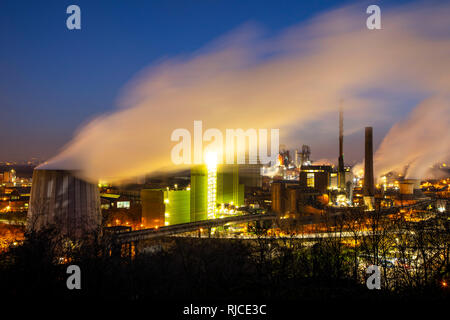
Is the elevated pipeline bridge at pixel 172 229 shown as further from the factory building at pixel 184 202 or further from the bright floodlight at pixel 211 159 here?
the bright floodlight at pixel 211 159

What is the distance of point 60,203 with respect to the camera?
9.36 metres

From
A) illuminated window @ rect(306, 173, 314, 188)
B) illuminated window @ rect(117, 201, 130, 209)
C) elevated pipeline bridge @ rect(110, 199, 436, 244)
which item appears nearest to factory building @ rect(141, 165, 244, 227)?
elevated pipeline bridge @ rect(110, 199, 436, 244)

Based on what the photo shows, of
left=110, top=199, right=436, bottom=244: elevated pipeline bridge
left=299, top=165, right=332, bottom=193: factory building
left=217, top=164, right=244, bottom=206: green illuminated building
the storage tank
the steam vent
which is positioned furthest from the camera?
left=299, top=165, right=332, bottom=193: factory building

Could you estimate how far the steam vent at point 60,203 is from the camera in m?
9.28

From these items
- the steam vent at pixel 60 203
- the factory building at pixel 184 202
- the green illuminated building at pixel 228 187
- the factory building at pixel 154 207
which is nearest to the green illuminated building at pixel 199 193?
the factory building at pixel 184 202

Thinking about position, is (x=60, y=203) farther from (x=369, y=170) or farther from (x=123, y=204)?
(x=369, y=170)

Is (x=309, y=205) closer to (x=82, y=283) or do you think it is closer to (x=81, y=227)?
(x=81, y=227)

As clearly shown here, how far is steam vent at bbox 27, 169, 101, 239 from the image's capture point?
9.28m

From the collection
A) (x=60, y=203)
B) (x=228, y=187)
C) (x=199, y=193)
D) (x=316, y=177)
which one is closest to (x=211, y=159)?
(x=199, y=193)

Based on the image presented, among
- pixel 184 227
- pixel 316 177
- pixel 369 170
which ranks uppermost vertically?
pixel 369 170

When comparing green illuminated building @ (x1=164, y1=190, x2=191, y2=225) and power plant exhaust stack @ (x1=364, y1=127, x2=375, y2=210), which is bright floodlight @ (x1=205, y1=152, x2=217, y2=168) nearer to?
green illuminated building @ (x1=164, y1=190, x2=191, y2=225)

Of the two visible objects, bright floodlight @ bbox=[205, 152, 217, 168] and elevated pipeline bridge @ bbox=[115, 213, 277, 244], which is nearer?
elevated pipeline bridge @ bbox=[115, 213, 277, 244]
